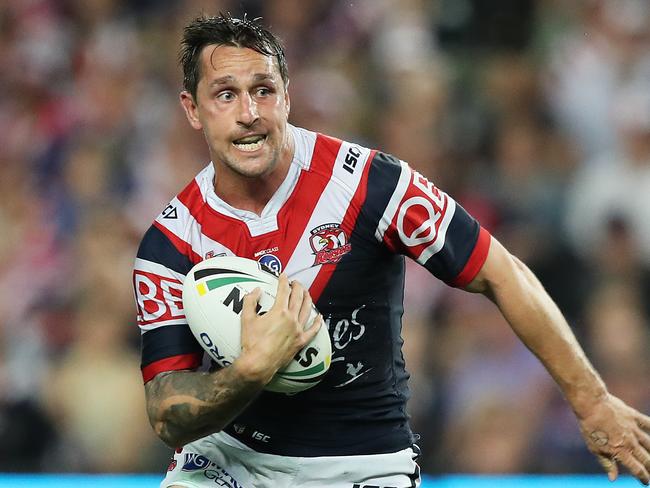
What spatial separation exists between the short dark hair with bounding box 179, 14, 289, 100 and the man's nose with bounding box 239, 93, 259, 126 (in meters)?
0.17

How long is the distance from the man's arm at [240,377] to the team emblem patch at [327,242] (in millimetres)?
229

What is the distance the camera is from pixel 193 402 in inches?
143

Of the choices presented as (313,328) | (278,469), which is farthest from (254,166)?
(278,469)

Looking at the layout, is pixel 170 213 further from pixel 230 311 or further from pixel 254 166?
pixel 230 311

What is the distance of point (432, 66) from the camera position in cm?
808

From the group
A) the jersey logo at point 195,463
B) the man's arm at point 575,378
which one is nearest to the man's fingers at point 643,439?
the man's arm at point 575,378

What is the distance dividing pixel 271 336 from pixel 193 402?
1.13ft

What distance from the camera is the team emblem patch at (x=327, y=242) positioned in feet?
12.5

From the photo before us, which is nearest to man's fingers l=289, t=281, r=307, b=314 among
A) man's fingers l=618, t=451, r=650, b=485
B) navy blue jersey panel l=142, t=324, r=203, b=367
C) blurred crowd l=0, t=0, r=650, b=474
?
navy blue jersey panel l=142, t=324, r=203, b=367

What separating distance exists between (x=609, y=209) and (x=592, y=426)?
3.77m

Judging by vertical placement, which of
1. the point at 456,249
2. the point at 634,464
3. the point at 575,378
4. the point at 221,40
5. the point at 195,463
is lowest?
the point at 195,463

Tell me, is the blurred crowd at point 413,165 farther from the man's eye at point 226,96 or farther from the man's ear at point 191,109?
Result: the man's eye at point 226,96

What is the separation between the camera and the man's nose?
12.0ft

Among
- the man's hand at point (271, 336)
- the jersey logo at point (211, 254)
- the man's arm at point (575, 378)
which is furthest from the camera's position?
the jersey logo at point (211, 254)
